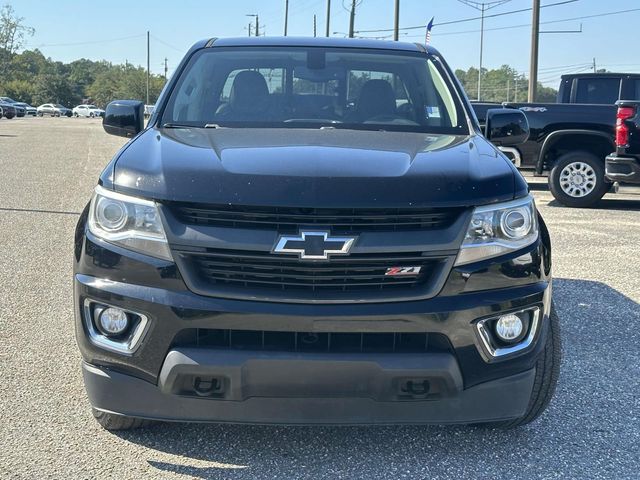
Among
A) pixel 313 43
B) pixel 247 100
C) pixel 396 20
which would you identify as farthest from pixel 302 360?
pixel 396 20

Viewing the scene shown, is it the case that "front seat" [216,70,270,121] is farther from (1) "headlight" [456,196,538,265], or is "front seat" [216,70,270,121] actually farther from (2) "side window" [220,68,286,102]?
(1) "headlight" [456,196,538,265]

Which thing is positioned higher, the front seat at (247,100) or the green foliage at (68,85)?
the green foliage at (68,85)

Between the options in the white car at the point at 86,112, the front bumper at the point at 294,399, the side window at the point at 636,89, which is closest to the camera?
the front bumper at the point at 294,399

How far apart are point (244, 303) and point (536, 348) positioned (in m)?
1.12

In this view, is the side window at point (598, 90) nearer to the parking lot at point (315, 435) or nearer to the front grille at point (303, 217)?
the parking lot at point (315, 435)

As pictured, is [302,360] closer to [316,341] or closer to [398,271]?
[316,341]

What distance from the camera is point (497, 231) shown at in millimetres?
2729

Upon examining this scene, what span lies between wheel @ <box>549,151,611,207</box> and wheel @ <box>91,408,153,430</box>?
347 inches

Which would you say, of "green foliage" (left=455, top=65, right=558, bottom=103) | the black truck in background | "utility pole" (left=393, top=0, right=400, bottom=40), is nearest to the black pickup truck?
the black truck in background

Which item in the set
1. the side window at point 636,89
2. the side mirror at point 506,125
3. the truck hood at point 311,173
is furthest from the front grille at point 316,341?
the side window at point 636,89

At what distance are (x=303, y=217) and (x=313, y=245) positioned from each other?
108 millimetres

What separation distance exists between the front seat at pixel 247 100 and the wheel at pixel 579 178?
24.9ft

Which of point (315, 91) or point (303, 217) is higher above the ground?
point (315, 91)

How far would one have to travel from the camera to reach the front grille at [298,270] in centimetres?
258
